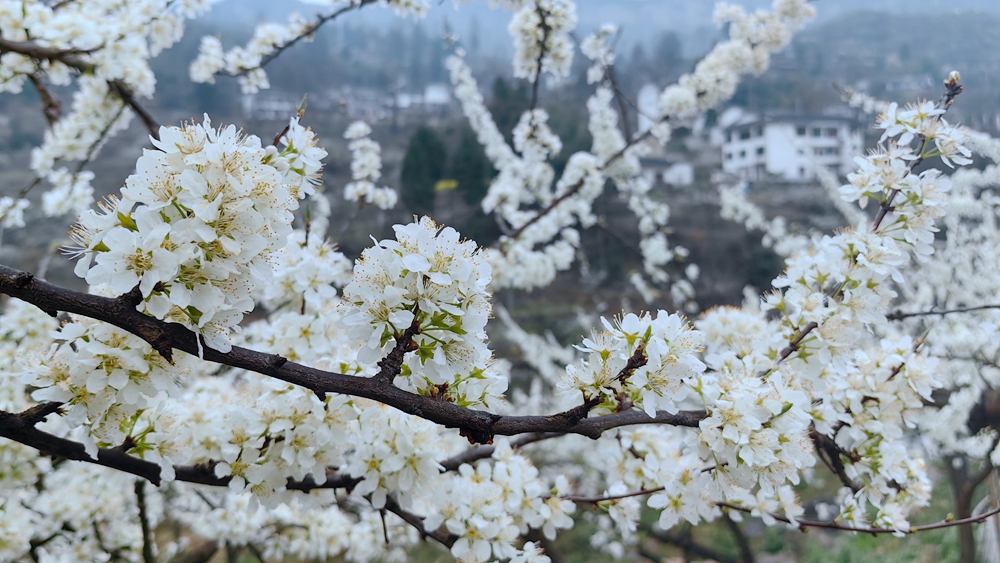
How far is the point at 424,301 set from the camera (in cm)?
105

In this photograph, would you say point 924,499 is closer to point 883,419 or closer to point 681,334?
point 883,419

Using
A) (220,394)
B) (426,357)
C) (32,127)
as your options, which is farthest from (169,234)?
(32,127)

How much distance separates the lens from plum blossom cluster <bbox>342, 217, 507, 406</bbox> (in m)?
1.06

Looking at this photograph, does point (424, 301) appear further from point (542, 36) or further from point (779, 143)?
point (779, 143)

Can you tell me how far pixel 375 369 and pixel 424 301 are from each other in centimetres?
60

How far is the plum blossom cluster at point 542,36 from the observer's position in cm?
378

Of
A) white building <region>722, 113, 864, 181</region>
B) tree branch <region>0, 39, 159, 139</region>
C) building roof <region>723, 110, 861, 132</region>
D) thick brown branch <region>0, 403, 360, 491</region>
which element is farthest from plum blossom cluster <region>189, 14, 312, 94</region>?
building roof <region>723, 110, 861, 132</region>

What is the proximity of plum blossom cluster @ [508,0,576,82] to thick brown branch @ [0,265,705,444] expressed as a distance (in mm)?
3025

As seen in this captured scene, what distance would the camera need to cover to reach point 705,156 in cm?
3619

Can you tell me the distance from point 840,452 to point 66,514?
327cm

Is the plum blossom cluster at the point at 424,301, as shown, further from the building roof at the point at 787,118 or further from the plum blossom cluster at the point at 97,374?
the building roof at the point at 787,118

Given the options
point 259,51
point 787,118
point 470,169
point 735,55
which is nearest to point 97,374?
point 259,51

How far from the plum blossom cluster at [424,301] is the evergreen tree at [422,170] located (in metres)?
17.6

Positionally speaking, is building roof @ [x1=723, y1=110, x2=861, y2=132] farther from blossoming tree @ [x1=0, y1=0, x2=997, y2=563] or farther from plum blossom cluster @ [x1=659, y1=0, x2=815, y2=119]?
blossoming tree @ [x1=0, y1=0, x2=997, y2=563]
